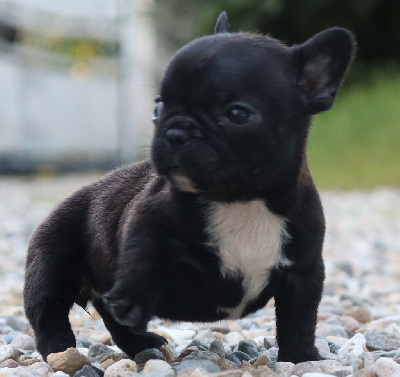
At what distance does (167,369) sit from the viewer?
9.73ft

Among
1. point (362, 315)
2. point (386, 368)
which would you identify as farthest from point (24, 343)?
point (362, 315)

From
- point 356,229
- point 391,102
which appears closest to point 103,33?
point 391,102

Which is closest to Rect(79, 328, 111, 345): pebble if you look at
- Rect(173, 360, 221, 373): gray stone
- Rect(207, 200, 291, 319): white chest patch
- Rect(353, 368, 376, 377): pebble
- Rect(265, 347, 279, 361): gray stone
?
Rect(265, 347, 279, 361): gray stone

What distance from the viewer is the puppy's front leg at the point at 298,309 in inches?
128

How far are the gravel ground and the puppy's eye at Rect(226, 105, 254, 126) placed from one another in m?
0.84

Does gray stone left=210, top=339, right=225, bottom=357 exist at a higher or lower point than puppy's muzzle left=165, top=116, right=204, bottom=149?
lower

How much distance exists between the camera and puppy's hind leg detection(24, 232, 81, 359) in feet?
11.5

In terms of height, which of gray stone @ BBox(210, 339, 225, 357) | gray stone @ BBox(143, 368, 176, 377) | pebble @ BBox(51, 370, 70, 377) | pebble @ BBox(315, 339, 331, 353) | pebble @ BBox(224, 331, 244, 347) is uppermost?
gray stone @ BBox(143, 368, 176, 377)

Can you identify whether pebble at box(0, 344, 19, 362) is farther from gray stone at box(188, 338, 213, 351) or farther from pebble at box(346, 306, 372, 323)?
pebble at box(346, 306, 372, 323)

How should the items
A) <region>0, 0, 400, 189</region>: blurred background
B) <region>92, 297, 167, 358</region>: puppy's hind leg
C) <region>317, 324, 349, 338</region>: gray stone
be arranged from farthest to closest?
<region>0, 0, 400, 189</region>: blurred background → <region>317, 324, 349, 338</region>: gray stone → <region>92, 297, 167, 358</region>: puppy's hind leg

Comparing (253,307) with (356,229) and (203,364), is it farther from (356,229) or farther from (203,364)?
(356,229)

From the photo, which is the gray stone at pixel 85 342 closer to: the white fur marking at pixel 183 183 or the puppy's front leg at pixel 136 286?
the puppy's front leg at pixel 136 286

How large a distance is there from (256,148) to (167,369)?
797mm

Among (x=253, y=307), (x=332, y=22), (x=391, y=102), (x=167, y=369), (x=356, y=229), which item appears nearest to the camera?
(x=167, y=369)
